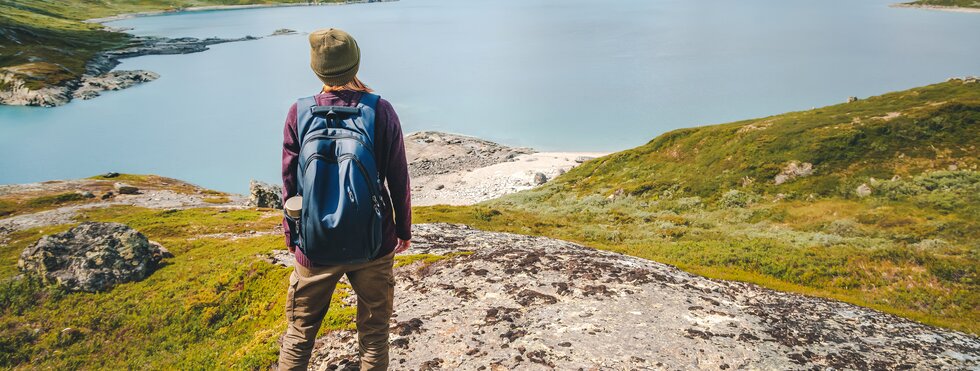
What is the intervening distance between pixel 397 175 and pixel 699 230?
35.3m

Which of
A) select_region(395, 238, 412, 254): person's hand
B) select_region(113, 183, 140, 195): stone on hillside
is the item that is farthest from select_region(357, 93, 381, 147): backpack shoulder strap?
select_region(113, 183, 140, 195): stone on hillside

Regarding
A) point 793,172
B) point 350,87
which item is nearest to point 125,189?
point 350,87

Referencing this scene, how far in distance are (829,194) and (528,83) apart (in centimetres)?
12003

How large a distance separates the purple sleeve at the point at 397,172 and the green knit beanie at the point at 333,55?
0.70m

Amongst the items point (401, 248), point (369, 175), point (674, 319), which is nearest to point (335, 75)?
point (369, 175)

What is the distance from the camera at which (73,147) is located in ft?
341

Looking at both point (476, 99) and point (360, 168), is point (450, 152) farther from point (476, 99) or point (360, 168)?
point (360, 168)

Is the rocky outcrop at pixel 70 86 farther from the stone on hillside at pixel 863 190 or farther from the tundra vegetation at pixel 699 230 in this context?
the stone on hillside at pixel 863 190

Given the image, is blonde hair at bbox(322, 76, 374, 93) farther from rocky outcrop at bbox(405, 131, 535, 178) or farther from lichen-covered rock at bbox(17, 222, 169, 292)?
rocky outcrop at bbox(405, 131, 535, 178)

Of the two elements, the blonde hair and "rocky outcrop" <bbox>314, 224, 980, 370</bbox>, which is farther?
"rocky outcrop" <bbox>314, 224, 980, 370</bbox>

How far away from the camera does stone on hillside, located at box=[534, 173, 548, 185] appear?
80463 millimetres

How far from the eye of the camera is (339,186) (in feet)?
21.4

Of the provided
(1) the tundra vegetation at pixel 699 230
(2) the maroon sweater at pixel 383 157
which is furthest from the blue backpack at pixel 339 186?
(1) the tundra vegetation at pixel 699 230

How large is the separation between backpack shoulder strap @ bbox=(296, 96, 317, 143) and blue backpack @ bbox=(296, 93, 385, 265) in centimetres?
2
